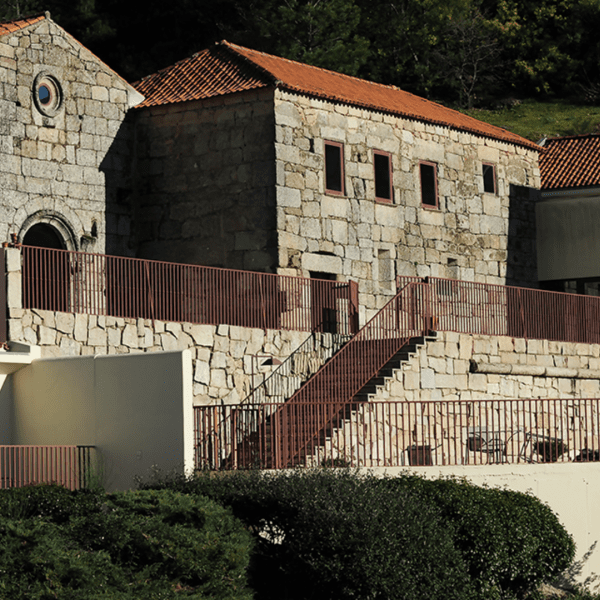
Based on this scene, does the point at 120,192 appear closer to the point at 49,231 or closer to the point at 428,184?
the point at 49,231

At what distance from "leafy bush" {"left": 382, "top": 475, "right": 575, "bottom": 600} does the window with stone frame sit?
41.7 feet

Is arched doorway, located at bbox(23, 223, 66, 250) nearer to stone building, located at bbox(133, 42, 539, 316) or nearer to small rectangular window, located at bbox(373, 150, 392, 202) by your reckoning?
stone building, located at bbox(133, 42, 539, 316)

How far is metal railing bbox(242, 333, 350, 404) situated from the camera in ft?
70.8

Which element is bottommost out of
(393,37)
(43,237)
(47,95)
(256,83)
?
(43,237)

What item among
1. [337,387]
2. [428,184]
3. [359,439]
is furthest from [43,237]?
[359,439]

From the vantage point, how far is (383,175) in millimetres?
28375

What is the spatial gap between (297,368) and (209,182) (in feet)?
20.0

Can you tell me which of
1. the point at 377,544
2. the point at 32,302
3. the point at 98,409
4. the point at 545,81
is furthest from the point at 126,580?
the point at 545,81

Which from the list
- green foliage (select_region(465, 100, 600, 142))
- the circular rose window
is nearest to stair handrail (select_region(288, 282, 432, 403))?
the circular rose window

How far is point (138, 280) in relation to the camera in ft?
68.9

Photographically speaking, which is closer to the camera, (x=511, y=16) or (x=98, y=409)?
(x=98, y=409)

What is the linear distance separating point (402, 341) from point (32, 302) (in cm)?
672

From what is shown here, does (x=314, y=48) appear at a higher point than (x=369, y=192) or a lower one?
higher

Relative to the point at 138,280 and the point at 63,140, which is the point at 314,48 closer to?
the point at 63,140
